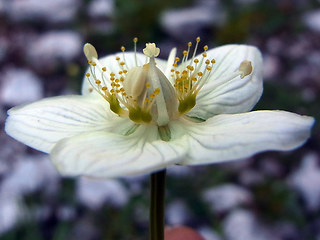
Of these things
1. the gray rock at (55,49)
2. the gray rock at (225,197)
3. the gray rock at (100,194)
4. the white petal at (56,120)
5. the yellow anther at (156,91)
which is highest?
the yellow anther at (156,91)

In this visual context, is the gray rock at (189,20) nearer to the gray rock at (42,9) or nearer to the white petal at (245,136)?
the gray rock at (42,9)

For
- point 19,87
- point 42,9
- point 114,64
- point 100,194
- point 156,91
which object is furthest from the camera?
point 42,9

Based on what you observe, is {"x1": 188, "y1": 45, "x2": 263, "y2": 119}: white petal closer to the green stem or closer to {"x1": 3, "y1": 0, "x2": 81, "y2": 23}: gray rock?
the green stem

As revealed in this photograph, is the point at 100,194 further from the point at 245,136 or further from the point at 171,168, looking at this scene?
the point at 245,136

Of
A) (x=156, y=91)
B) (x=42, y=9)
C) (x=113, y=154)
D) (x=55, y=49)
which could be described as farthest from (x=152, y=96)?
(x=42, y=9)

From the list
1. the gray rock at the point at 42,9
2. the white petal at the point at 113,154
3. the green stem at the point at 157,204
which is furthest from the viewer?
the gray rock at the point at 42,9

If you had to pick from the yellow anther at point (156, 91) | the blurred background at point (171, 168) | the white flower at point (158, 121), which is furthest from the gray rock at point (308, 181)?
the yellow anther at point (156, 91)

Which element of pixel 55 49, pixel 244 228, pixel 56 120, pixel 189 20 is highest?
pixel 56 120

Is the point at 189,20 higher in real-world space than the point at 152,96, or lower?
lower
